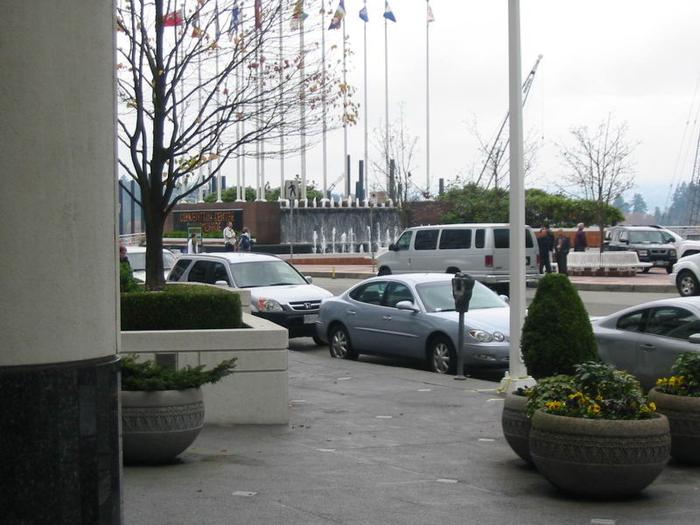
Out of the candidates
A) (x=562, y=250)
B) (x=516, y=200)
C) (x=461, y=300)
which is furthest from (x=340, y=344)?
(x=562, y=250)

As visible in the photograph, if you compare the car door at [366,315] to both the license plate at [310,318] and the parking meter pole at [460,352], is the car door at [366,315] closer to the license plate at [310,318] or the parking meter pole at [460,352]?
the license plate at [310,318]

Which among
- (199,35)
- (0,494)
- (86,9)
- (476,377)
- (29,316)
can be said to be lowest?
(476,377)

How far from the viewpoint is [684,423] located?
9.08 metres

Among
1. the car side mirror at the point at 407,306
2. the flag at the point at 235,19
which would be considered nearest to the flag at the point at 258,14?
the flag at the point at 235,19

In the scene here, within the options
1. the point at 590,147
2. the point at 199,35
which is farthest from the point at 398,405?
the point at 590,147

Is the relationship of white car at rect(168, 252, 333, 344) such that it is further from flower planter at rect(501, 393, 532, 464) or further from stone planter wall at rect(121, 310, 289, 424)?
flower planter at rect(501, 393, 532, 464)

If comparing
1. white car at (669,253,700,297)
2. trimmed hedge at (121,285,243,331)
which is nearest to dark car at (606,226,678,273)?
white car at (669,253,700,297)

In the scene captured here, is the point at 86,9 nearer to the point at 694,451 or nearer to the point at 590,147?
the point at 694,451

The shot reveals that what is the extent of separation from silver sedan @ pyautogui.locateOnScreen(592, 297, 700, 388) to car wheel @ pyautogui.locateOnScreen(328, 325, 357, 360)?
530 centimetres

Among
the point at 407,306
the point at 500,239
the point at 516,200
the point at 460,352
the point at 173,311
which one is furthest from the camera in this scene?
the point at 500,239

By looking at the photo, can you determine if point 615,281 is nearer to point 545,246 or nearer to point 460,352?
point 545,246

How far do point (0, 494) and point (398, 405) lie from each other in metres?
9.17

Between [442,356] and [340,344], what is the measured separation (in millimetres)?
2562

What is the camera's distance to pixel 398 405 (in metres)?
13.1
